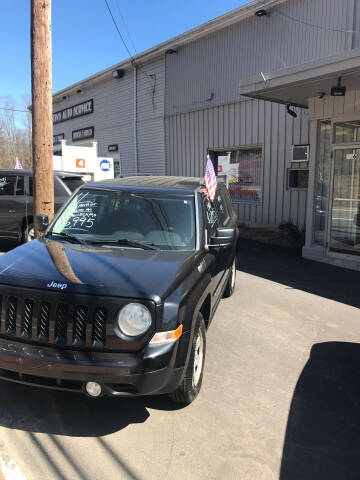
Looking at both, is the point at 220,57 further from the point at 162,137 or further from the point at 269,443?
the point at 269,443

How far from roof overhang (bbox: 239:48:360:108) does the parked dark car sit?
4.61 metres

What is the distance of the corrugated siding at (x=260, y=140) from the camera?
11.2 m

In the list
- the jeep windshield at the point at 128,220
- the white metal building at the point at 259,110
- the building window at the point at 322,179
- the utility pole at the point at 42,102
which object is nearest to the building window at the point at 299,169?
the white metal building at the point at 259,110

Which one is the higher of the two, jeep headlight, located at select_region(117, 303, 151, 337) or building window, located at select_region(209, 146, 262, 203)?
building window, located at select_region(209, 146, 262, 203)

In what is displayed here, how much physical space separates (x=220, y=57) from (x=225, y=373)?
1164cm

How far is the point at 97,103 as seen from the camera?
20.0 metres

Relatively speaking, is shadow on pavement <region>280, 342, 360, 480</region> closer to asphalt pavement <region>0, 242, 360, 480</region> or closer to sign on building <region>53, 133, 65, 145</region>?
asphalt pavement <region>0, 242, 360, 480</region>

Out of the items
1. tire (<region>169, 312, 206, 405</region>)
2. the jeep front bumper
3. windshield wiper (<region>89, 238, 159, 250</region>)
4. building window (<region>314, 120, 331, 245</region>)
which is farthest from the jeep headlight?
building window (<region>314, 120, 331, 245</region>)

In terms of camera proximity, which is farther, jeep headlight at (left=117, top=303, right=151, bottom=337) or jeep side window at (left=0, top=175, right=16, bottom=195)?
jeep side window at (left=0, top=175, right=16, bottom=195)

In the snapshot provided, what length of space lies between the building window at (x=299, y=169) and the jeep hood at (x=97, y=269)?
8248mm

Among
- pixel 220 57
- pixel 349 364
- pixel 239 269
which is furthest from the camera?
pixel 220 57

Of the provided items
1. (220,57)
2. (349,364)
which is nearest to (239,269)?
(349,364)

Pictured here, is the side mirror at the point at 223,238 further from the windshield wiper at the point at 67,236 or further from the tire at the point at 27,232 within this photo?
the tire at the point at 27,232

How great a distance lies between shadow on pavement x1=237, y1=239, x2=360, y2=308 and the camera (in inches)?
264
